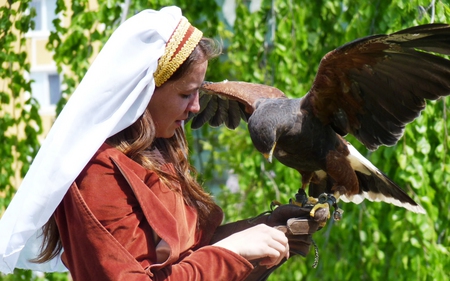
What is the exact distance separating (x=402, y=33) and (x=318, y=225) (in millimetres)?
664

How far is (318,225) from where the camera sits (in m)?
1.94

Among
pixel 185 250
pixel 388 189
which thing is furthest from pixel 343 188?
pixel 185 250

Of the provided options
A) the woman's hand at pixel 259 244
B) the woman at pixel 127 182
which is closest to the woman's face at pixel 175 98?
the woman at pixel 127 182

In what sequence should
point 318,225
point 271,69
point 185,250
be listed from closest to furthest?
point 185,250 → point 318,225 → point 271,69

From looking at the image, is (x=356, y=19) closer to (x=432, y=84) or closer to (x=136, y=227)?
(x=432, y=84)

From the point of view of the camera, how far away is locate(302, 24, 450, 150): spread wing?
2178 millimetres

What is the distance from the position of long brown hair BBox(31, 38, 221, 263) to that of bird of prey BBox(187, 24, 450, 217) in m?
0.63

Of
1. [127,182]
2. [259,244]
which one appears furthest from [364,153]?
[127,182]

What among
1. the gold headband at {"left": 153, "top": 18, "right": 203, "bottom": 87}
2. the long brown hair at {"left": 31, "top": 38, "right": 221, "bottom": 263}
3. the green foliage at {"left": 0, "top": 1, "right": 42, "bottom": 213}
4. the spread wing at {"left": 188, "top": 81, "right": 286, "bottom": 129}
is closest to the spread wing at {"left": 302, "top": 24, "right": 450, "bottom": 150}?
the spread wing at {"left": 188, "top": 81, "right": 286, "bottom": 129}

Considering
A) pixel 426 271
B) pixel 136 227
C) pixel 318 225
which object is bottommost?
pixel 426 271

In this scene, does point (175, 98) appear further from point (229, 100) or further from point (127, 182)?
point (229, 100)

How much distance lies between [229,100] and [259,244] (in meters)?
1.45

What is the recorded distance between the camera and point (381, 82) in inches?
96.2

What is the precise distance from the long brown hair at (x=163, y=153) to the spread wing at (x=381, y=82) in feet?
2.18
